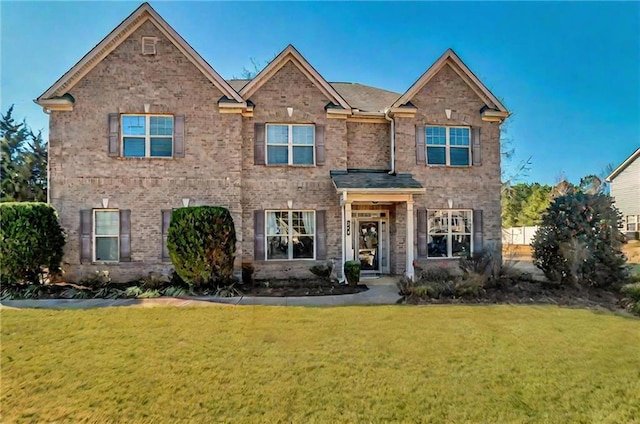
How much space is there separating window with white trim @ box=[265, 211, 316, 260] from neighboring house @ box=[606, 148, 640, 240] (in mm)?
31182

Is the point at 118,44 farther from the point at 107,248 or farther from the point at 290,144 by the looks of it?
the point at 107,248

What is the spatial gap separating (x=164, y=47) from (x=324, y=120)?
6.51 m

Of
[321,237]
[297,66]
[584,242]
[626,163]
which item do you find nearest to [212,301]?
[321,237]

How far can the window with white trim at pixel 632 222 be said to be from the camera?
28.6 meters

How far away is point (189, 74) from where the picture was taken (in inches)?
467

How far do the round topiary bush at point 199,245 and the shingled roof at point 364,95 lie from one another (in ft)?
23.8

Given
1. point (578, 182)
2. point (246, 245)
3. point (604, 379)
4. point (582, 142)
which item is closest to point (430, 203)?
point (246, 245)

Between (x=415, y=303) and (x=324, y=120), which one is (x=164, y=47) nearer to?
(x=324, y=120)

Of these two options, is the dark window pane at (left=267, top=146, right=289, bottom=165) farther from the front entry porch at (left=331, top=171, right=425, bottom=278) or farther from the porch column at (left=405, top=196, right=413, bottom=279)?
the porch column at (left=405, top=196, right=413, bottom=279)

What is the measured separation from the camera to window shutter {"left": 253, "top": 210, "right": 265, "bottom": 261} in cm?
1220

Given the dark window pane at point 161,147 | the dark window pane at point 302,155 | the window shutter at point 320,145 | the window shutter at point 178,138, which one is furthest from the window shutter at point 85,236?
the window shutter at point 320,145

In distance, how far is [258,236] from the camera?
12250 millimetres

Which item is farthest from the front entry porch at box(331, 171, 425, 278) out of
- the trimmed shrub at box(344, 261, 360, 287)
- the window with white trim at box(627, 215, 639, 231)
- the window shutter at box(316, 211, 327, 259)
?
the window with white trim at box(627, 215, 639, 231)

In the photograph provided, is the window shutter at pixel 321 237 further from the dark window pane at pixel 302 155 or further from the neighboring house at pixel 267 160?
the dark window pane at pixel 302 155
